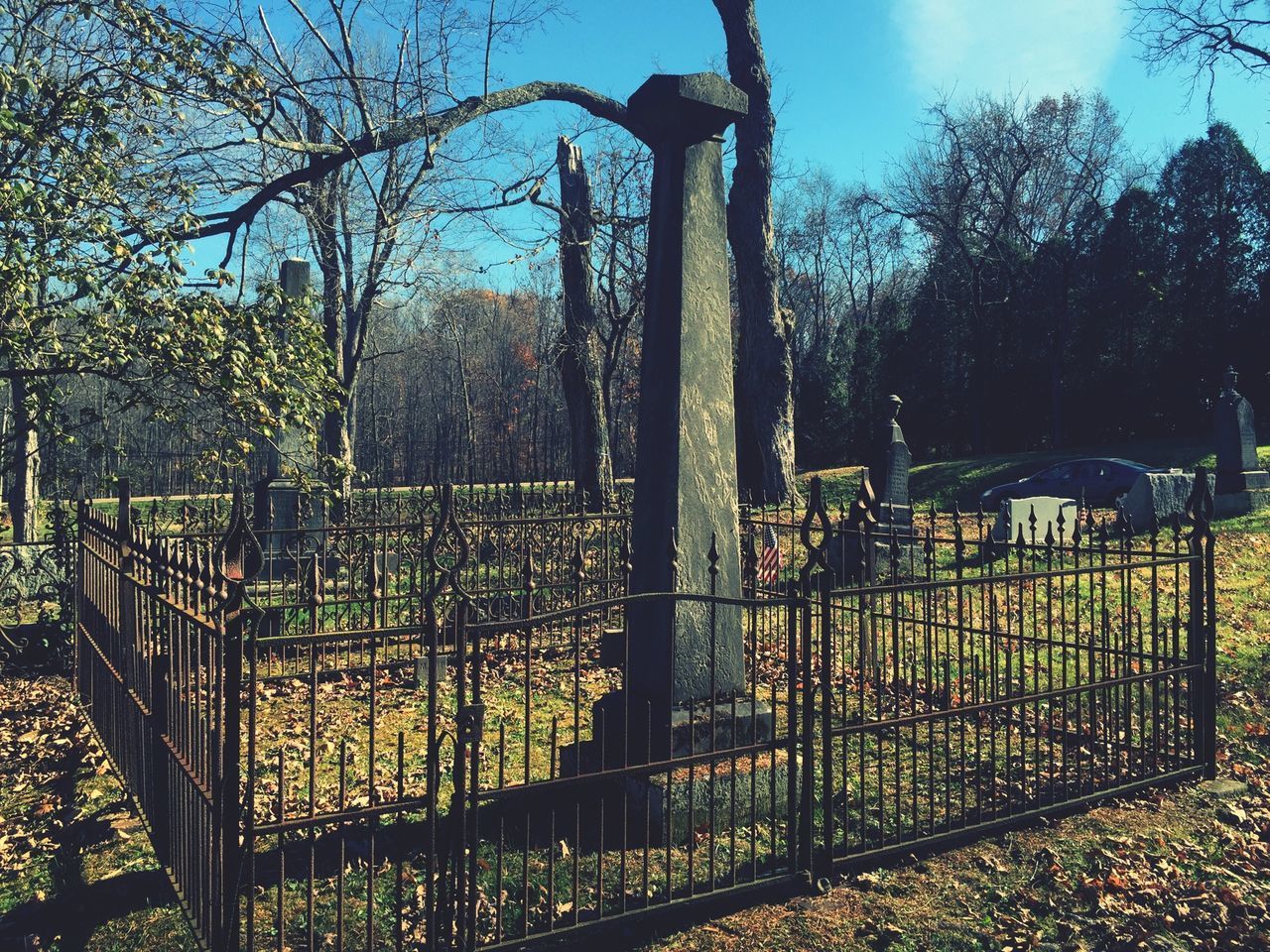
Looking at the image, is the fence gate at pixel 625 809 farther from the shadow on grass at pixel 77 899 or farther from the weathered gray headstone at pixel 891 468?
the weathered gray headstone at pixel 891 468

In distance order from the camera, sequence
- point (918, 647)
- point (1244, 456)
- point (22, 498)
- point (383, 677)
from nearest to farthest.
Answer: point (383, 677), point (918, 647), point (22, 498), point (1244, 456)

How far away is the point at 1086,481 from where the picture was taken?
818 inches

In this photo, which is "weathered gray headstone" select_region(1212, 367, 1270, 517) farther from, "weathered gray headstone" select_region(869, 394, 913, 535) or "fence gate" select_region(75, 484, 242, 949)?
"fence gate" select_region(75, 484, 242, 949)

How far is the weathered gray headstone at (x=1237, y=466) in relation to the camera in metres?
17.2

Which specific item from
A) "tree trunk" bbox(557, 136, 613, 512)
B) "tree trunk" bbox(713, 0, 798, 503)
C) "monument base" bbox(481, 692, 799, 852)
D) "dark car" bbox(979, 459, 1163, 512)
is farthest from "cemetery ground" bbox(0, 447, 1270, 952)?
"dark car" bbox(979, 459, 1163, 512)

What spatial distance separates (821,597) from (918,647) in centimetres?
556

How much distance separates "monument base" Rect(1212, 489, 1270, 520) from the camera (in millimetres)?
17094

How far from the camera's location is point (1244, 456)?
17.7 metres

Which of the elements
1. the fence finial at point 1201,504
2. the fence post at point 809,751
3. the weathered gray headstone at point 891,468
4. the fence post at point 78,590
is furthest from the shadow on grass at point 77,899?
the weathered gray headstone at point 891,468

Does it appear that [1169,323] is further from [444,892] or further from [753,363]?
[444,892]

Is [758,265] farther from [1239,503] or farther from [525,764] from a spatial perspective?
[525,764]

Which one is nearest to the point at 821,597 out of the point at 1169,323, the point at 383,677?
the point at 383,677

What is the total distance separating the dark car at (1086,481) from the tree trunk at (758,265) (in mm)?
5418

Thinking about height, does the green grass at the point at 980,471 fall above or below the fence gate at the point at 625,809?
above
